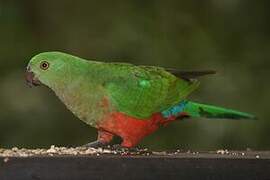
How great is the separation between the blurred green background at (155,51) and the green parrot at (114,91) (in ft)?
5.61

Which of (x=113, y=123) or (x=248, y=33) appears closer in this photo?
(x=113, y=123)

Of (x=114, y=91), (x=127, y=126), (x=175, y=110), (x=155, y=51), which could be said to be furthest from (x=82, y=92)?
(x=155, y=51)

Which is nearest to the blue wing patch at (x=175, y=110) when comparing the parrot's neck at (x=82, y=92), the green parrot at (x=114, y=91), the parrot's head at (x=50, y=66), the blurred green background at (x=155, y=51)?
the green parrot at (x=114, y=91)

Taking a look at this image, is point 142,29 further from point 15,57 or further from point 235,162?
point 235,162

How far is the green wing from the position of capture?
3246 mm

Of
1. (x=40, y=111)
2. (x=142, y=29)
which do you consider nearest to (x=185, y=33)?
(x=142, y=29)

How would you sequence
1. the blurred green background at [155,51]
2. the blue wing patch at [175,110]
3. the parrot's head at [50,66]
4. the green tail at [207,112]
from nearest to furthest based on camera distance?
the parrot's head at [50,66]
the blue wing patch at [175,110]
the green tail at [207,112]
the blurred green background at [155,51]

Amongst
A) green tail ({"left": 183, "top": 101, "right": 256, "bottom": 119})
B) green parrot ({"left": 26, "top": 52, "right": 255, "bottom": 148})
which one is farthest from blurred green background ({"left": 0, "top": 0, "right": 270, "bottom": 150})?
green parrot ({"left": 26, "top": 52, "right": 255, "bottom": 148})

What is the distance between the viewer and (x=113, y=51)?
5188 mm

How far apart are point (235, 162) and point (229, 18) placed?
3.01 m

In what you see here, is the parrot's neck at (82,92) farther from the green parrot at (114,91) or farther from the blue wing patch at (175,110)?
the blue wing patch at (175,110)

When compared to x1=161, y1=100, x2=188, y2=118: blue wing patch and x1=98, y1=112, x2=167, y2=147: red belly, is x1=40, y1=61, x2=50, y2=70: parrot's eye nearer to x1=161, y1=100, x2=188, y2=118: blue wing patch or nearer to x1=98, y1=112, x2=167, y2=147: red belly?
x1=98, y1=112, x2=167, y2=147: red belly

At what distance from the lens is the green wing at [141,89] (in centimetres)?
325

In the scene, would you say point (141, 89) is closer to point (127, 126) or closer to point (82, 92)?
point (127, 126)
